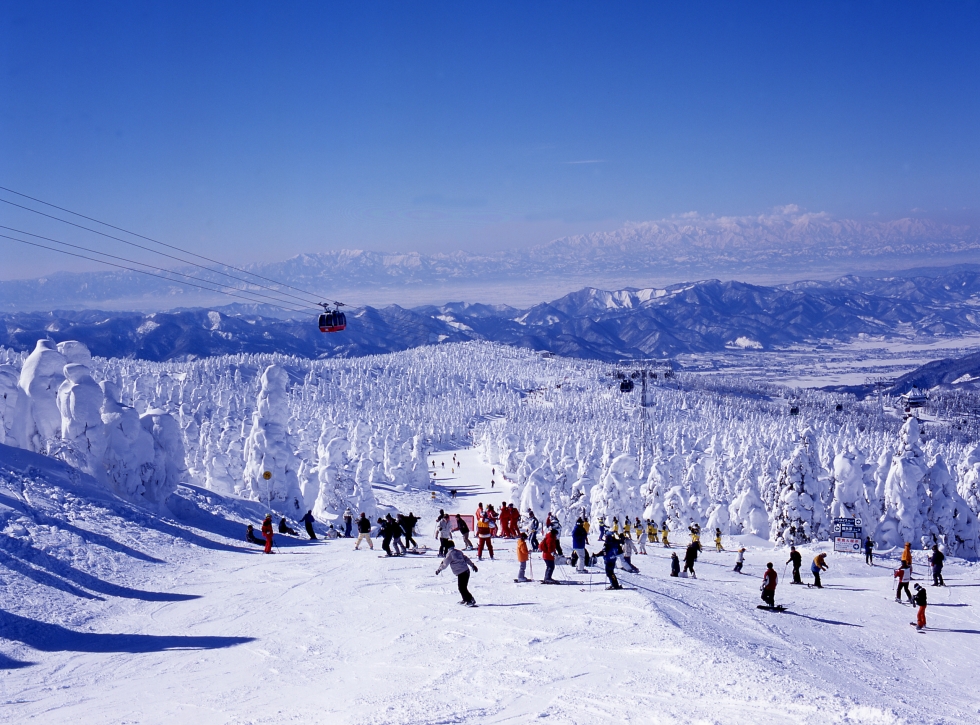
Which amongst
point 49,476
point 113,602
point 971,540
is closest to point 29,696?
point 113,602

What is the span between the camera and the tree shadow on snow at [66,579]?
15.0 meters

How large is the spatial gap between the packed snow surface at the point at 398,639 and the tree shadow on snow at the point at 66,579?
6cm

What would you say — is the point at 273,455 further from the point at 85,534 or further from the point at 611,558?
the point at 611,558

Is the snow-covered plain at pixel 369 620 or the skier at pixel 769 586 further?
the skier at pixel 769 586

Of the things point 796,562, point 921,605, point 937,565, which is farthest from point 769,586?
point 937,565

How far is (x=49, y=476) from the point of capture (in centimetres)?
2125

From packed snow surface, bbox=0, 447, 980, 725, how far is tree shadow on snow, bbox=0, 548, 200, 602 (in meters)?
0.06

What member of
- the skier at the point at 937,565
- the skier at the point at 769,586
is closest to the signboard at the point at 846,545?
the skier at the point at 937,565

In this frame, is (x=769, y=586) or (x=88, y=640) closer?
(x=88, y=640)

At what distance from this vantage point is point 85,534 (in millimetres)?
18000

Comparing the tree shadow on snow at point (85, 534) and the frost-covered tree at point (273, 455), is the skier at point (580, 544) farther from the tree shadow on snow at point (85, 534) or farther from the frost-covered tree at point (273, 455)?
the frost-covered tree at point (273, 455)

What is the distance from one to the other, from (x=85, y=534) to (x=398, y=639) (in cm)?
1033

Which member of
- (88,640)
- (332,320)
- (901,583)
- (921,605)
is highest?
(332,320)

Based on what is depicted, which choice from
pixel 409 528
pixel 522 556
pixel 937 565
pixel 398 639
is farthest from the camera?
pixel 937 565
